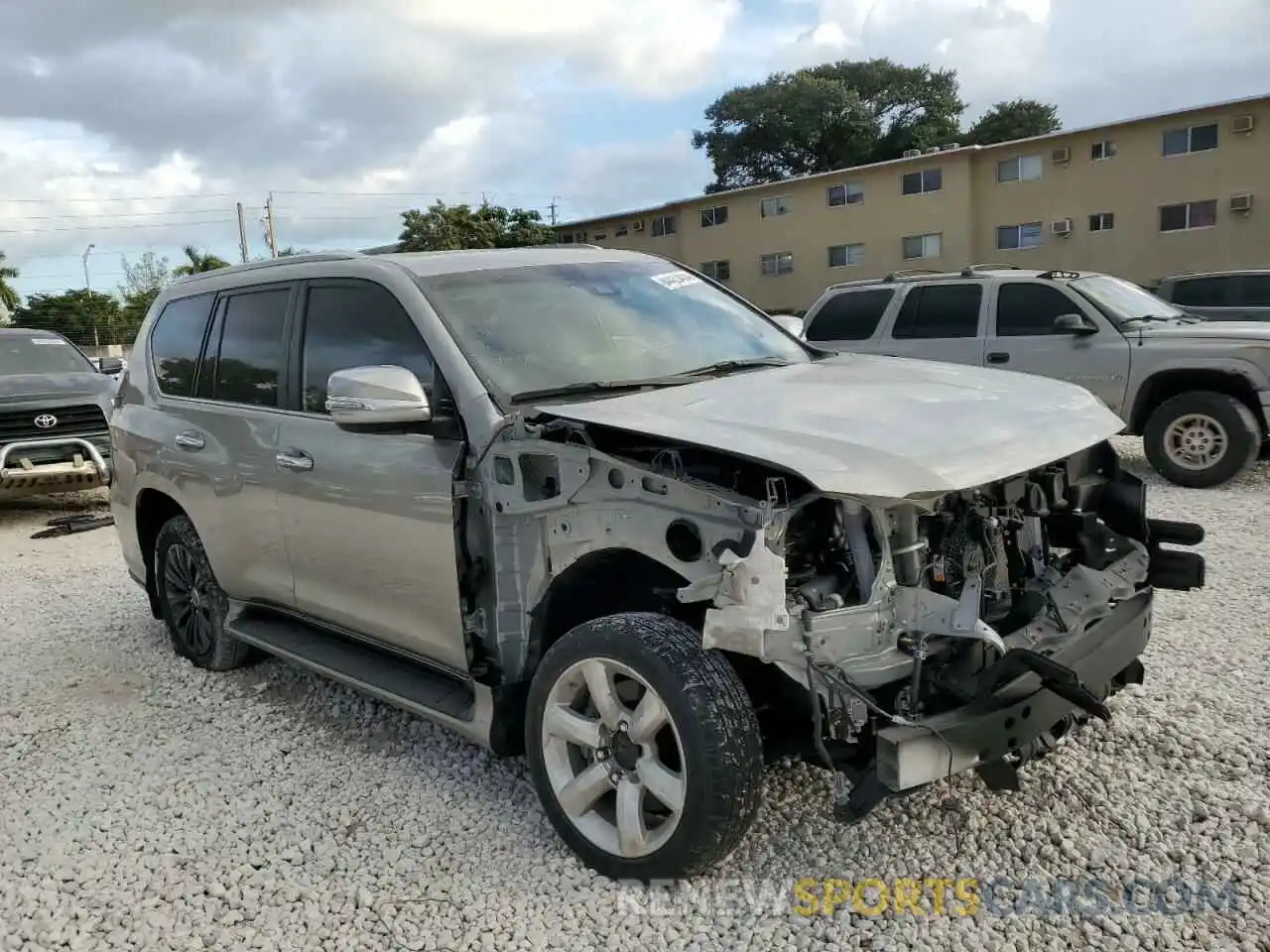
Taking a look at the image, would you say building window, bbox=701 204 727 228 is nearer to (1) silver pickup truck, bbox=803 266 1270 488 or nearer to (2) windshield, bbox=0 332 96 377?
(1) silver pickup truck, bbox=803 266 1270 488

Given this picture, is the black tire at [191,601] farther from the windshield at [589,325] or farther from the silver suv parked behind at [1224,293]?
the silver suv parked behind at [1224,293]

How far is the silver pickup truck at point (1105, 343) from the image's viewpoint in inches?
324

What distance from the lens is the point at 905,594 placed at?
106 inches

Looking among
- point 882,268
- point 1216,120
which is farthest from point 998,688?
point 882,268

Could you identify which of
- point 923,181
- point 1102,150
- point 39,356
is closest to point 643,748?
point 39,356

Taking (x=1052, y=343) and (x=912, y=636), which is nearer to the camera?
(x=912, y=636)

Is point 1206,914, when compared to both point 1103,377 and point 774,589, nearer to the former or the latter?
point 774,589

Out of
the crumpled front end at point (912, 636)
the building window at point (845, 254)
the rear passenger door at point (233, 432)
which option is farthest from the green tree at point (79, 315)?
the crumpled front end at point (912, 636)

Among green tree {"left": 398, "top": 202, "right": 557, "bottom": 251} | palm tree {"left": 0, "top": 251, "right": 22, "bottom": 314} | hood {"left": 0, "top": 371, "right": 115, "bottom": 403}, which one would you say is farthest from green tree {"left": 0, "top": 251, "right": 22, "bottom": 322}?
hood {"left": 0, "top": 371, "right": 115, "bottom": 403}

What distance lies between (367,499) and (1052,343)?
7.22m

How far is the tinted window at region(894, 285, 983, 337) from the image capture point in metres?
9.48

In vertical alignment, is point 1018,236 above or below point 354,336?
above

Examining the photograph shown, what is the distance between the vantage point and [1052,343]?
8.99 metres

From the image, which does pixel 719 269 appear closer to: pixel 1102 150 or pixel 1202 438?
pixel 1102 150
